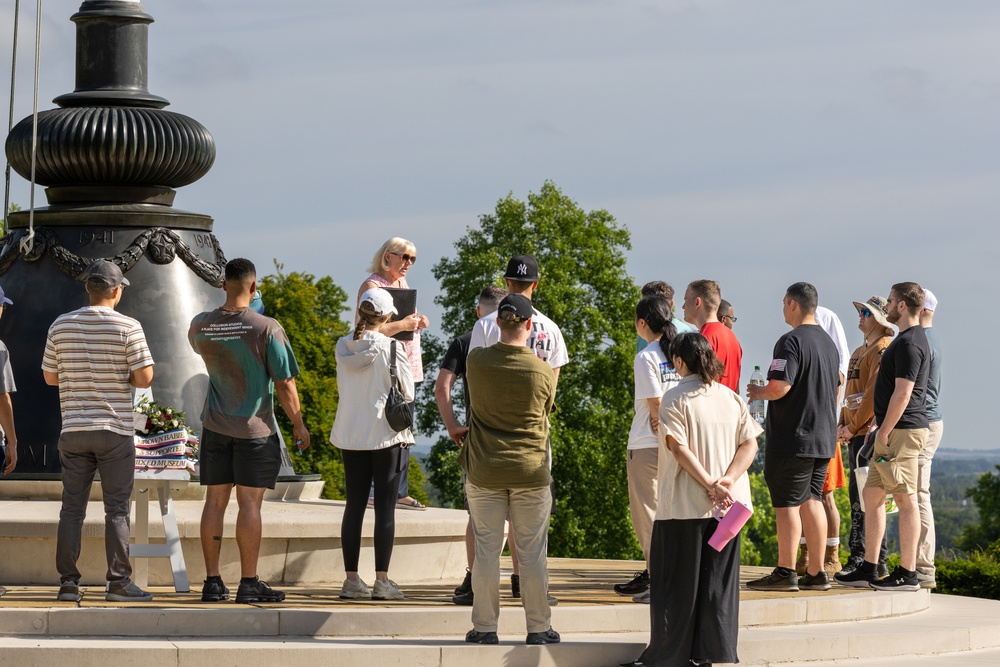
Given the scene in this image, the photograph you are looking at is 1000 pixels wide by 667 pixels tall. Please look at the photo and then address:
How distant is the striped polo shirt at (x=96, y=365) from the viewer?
8469 millimetres

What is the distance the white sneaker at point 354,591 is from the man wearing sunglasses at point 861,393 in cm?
357

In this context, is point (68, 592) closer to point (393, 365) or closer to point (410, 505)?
point (393, 365)

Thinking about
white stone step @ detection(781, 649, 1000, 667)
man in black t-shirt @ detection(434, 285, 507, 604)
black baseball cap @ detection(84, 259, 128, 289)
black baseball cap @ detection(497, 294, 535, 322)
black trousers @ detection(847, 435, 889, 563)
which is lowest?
white stone step @ detection(781, 649, 1000, 667)

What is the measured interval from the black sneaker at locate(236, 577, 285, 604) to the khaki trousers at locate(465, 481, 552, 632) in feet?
4.63

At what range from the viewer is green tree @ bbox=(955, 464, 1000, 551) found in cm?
5778

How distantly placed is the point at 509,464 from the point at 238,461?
173 cm

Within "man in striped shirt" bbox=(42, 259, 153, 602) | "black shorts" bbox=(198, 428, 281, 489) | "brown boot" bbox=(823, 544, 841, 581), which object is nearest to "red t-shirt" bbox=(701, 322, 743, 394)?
"brown boot" bbox=(823, 544, 841, 581)

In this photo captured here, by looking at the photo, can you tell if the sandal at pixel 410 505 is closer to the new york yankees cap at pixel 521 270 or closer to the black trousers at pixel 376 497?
the black trousers at pixel 376 497

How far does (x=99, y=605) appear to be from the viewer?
27.8 feet

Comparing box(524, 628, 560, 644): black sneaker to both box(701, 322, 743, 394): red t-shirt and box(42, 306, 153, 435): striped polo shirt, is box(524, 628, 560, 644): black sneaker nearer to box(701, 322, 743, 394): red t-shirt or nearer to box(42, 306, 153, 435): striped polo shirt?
box(701, 322, 743, 394): red t-shirt

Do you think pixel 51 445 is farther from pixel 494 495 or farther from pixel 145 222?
pixel 494 495

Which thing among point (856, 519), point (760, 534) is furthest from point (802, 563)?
point (760, 534)

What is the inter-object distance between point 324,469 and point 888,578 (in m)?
25.3

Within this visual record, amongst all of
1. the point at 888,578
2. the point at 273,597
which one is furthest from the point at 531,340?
the point at 888,578
